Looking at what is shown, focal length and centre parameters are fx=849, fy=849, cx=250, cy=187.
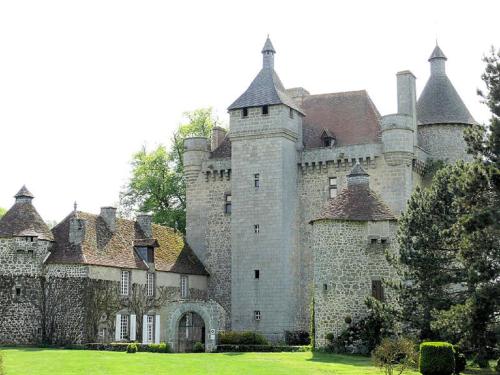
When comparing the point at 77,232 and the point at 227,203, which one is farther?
the point at 227,203

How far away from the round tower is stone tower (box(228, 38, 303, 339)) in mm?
2928

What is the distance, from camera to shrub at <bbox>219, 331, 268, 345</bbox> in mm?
37875

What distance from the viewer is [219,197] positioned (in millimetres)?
46562

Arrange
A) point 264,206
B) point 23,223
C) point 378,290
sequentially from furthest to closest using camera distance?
point 264,206, point 23,223, point 378,290

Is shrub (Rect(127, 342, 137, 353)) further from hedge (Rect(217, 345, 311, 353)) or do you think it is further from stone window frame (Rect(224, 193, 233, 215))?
stone window frame (Rect(224, 193, 233, 215))

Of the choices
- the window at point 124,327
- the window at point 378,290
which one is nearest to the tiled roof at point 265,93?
the window at point 124,327

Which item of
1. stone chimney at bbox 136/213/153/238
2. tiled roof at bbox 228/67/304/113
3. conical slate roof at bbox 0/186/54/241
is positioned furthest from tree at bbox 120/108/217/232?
conical slate roof at bbox 0/186/54/241

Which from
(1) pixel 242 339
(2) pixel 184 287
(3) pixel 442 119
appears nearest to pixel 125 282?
(2) pixel 184 287

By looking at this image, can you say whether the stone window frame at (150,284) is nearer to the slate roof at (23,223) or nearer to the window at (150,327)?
the window at (150,327)

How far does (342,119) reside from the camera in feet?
151

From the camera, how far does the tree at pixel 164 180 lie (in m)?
55.8

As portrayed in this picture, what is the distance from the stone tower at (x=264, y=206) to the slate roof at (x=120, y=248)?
124 inches

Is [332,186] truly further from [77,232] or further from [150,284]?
[77,232]

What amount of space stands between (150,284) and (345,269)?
11679mm
